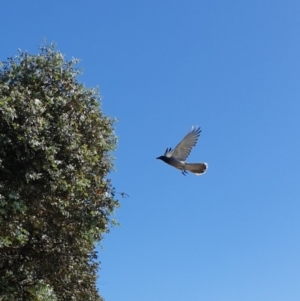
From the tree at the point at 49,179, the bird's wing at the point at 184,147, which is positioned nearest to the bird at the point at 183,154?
the bird's wing at the point at 184,147

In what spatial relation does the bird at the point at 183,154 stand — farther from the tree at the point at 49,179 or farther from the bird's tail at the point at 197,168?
the tree at the point at 49,179

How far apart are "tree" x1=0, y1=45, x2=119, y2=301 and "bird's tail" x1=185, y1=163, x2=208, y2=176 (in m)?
4.59

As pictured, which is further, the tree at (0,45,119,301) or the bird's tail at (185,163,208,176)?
the tree at (0,45,119,301)

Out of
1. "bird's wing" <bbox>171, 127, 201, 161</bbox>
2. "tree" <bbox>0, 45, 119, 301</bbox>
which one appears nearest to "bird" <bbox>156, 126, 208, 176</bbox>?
"bird's wing" <bbox>171, 127, 201, 161</bbox>

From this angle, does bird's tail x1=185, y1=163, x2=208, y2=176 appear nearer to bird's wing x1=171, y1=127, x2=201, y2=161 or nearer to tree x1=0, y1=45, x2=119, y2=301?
bird's wing x1=171, y1=127, x2=201, y2=161

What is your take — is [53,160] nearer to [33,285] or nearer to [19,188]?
[19,188]

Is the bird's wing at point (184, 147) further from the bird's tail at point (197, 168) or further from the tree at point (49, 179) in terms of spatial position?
the tree at point (49, 179)

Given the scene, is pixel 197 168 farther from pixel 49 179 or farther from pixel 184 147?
pixel 49 179

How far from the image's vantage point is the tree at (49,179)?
17.4 metres

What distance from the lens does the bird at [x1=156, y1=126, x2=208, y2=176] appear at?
1529 centimetres

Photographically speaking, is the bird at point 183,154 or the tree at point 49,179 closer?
the bird at point 183,154

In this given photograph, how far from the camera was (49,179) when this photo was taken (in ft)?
59.7

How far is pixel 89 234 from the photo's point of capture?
20297 mm

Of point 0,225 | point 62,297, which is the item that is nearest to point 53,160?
point 0,225
